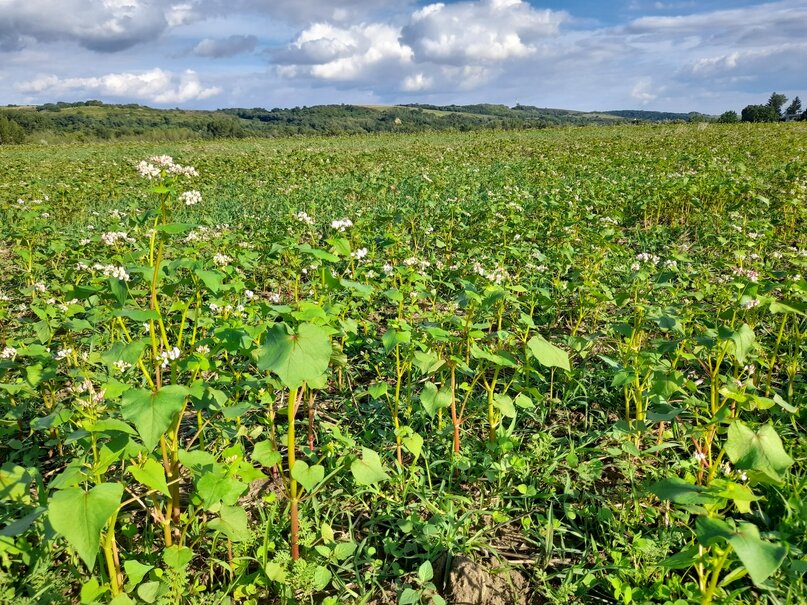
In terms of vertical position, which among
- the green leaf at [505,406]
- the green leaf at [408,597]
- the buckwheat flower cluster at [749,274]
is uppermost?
the buckwheat flower cluster at [749,274]

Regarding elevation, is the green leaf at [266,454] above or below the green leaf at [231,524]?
above

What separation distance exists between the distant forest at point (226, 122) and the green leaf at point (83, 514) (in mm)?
49339

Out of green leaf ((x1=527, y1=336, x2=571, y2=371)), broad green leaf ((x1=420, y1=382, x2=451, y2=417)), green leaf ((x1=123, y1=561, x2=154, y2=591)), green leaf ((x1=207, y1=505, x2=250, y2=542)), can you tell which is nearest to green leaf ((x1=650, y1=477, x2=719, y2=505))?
green leaf ((x1=527, y1=336, x2=571, y2=371))

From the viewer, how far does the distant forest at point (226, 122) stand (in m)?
56.8

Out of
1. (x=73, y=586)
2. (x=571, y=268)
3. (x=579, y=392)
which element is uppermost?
(x=571, y=268)

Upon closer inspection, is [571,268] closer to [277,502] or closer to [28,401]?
[277,502]

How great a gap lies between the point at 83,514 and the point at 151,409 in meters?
0.41

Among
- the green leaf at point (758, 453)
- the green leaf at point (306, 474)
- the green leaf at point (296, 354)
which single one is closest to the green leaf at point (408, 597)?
the green leaf at point (306, 474)

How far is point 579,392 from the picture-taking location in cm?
412

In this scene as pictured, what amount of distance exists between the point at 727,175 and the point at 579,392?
8.99m

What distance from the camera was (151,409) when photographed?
1.92 m

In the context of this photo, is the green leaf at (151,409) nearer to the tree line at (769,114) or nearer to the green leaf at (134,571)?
the green leaf at (134,571)

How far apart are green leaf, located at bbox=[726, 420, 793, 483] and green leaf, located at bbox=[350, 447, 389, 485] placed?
1.65 metres

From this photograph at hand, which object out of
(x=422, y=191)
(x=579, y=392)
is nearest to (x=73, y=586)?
(x=579, y=392)
